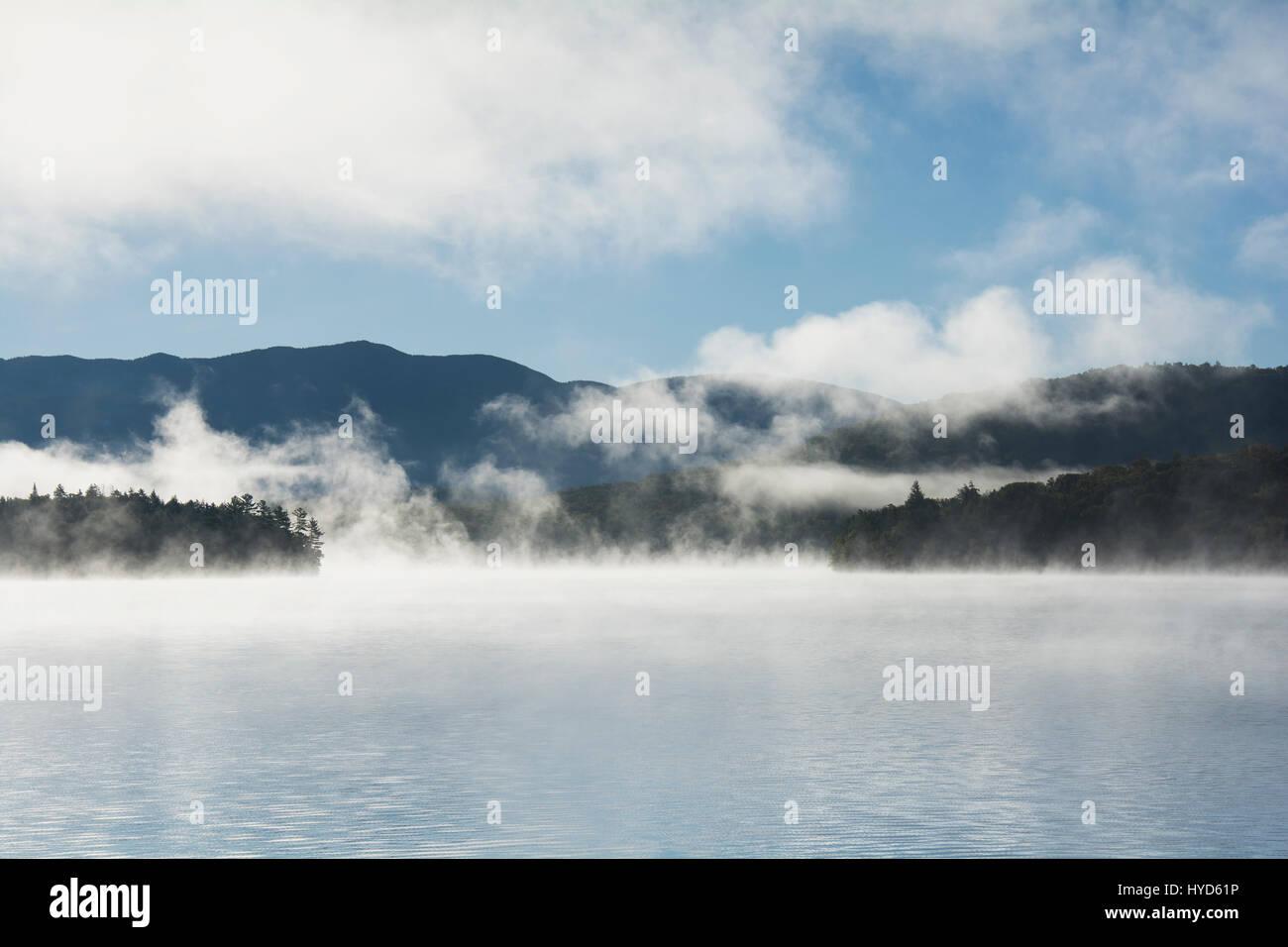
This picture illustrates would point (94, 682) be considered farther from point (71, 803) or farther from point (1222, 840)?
point (1222, 840)

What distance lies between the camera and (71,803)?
24531 millimetres

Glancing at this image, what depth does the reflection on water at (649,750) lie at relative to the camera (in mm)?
21391

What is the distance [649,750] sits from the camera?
30453mm

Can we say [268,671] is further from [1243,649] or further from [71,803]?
[1243,649]

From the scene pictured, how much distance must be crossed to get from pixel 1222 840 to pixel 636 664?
115 ft

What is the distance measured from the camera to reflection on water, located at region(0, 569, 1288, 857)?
21.4 meters

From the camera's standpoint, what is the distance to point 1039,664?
176 feet
